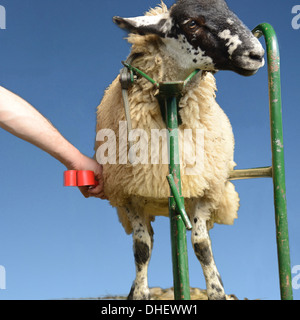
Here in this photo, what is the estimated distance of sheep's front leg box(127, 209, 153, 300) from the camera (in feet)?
5.08

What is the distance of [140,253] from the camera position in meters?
1.56

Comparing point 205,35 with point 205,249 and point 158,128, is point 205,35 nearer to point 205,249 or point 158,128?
point 158,128

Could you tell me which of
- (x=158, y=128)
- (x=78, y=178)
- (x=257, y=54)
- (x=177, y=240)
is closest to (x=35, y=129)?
(x=78, y=178)

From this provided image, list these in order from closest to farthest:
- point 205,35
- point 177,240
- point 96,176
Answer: point 177,240 → point 205,35 → point 96,176

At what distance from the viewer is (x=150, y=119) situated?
1.36m

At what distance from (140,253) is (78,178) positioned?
1.26ft

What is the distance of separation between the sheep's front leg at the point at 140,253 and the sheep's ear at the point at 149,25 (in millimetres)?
611

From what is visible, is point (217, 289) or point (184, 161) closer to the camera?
point (184, 161)
